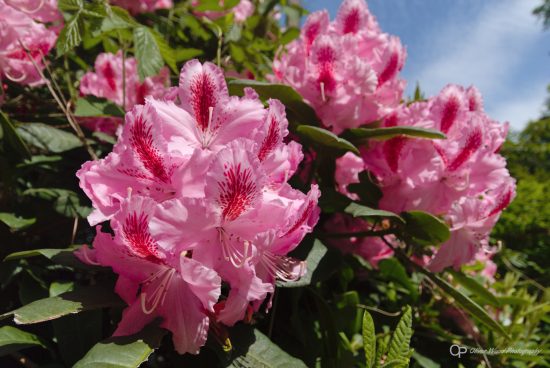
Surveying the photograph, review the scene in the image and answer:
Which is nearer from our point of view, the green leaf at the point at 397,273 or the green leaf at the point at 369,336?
the green leaf at the point at 369,336

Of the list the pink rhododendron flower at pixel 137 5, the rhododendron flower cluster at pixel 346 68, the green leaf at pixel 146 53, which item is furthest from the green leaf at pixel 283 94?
the pink rhododendron flower at pixel 137 5

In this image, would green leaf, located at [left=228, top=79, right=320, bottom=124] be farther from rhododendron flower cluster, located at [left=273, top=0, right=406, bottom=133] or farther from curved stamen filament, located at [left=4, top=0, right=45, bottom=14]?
curved stamen filament, located at [left=4, top=0, right=45, bottom=14]

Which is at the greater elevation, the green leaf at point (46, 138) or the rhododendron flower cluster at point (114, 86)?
the rhododendron flower cluster at point (114, 86)

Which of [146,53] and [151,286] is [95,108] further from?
[151,286]

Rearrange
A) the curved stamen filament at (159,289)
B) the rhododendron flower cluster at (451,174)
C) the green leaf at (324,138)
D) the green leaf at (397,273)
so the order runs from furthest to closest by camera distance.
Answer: the green leaf at (397,273)
the rhododendron flower cluster at (451,174)
the green leaf at (324,138)
the curved stamen filament at (159,289)

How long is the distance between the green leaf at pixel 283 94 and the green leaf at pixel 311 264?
30cm

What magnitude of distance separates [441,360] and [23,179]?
3.92 ft

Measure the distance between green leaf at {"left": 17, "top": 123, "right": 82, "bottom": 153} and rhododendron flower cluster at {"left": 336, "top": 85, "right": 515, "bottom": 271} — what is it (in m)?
0.70

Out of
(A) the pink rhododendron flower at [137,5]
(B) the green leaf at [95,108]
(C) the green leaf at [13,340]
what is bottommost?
(C) the green leaf at [13,340]

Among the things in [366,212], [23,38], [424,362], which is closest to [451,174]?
[366,212]

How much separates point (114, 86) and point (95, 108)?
0.17 meters

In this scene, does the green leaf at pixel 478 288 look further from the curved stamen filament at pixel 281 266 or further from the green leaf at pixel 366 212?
the curved stamen filament at pixel 281 266

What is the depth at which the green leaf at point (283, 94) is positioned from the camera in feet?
2.88

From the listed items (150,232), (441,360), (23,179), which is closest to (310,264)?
(150,232)
